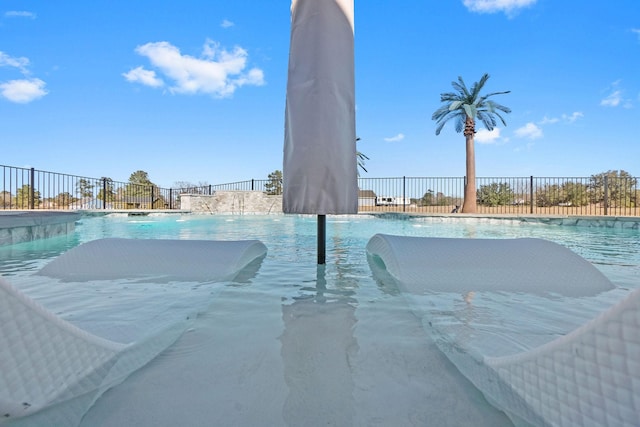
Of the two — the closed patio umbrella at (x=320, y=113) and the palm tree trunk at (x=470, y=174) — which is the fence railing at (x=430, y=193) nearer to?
the palm tree trunk at (x=470, y=174)

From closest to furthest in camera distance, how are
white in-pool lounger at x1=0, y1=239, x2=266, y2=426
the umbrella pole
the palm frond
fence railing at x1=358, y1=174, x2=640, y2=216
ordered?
white in-pool lounger at x1=0, y1=239, x2=266, y2=426 → the umbrella pole → fence railing at x1=358, y1=174, x2=640, y2=216 → the palm frond

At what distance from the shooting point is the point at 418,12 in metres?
14.2

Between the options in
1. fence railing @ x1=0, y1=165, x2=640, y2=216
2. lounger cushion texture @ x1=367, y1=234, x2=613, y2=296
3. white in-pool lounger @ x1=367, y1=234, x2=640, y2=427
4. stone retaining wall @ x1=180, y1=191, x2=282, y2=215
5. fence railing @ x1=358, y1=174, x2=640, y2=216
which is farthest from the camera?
stone retaining wall @ x1=180, y1=191, x2=282, y2=215

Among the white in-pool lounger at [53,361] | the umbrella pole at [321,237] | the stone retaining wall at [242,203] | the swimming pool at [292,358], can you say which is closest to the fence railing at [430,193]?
the stone retaining wall at [242,203]

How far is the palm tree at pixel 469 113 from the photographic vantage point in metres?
16.8

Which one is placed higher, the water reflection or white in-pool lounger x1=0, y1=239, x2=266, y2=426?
white in-pool lounger x1=0, y1=239, x2=266, y2=426

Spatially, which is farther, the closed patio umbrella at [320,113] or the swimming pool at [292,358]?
the closed patio umbrella at [320,113]

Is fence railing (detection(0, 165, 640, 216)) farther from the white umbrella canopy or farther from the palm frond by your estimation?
the white umbrella canopy

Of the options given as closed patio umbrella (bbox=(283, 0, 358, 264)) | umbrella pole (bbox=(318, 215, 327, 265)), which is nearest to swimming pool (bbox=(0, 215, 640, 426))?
umbrella pole (bbox=(318, 215, 327, 265))

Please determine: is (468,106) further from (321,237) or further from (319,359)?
(319,359)

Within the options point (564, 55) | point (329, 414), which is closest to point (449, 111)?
point (564, 55)

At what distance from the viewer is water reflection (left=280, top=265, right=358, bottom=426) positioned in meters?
0.84

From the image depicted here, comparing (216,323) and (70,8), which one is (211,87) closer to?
(70,8)

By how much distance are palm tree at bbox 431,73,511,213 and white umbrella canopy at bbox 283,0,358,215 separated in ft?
53.2
